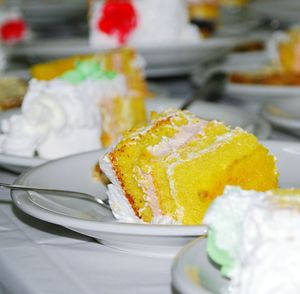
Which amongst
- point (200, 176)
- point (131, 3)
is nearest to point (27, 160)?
point (200, 176)

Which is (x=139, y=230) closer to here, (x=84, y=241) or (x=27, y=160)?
(x=84, y=241)

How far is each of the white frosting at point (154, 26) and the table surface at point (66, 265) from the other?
3.69ft

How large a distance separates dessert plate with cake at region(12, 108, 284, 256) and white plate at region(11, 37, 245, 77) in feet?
3.19

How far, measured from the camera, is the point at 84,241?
0.96 m

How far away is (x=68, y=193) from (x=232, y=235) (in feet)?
1.22

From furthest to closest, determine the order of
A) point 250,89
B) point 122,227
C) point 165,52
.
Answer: point 165,52 → point 250,89 → point 122,227

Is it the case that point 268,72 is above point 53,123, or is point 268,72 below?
below

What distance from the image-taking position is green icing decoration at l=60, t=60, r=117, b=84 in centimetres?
137

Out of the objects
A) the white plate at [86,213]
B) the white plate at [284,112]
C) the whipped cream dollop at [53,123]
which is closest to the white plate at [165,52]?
the white plate at [284,112]

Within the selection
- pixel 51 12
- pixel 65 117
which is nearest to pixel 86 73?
pixel 65 117

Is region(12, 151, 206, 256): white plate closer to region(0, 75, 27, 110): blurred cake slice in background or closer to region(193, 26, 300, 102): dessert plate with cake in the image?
region(0, 75, 27, 110): blurred cake slice in background

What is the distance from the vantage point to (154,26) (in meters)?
2.12

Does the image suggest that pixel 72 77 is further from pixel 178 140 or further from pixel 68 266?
pixel 68 266

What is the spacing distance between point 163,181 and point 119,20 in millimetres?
1250
